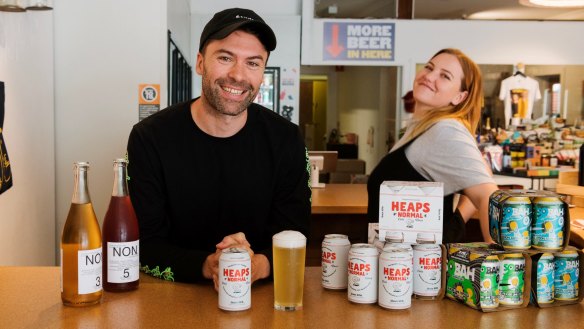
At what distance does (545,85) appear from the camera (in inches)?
313

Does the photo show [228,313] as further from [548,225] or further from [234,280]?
[548,225]

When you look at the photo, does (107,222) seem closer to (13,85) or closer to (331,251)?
(331,251)

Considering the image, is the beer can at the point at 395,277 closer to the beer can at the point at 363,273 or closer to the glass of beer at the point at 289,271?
the beer can at the point at 363,273

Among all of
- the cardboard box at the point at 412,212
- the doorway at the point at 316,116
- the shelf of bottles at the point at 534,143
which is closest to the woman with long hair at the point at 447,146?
the cardboard box at the point at 412,212

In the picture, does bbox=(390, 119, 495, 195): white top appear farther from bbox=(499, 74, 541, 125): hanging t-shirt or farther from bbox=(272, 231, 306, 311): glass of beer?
bbox=(499, 74, 541, 125): hanging t-shirt

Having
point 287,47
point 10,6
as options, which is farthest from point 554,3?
point 10,6

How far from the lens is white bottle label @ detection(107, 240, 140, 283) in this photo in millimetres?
1471

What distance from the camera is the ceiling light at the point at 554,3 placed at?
290 inches

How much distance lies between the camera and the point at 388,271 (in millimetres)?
1399

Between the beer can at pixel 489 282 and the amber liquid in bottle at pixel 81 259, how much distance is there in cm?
84

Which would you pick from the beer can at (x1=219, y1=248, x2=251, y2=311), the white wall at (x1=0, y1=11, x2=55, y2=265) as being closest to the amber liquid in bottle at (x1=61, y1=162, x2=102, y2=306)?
the beer can at (x1=219, y1=248, x2=251, y2=311)

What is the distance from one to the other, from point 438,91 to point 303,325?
1.31m

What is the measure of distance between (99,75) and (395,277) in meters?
2.98

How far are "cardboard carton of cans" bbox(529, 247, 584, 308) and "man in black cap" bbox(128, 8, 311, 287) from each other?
655mm
